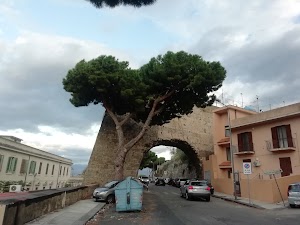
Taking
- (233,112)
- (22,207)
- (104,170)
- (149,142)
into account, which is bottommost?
(22,207)

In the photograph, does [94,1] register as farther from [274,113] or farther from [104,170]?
[104,170]

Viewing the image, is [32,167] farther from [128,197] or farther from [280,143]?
[280,143]

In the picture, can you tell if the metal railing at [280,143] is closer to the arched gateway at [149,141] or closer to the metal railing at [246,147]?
the metal railing at [246,147]

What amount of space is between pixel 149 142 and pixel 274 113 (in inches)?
589

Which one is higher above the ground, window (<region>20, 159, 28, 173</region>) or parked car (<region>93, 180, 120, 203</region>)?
window (<region>20, 159, 28, 173</region>)

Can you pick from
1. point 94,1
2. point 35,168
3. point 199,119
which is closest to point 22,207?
point 94,1

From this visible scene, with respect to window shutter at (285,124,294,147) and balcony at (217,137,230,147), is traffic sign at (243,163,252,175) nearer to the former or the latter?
window shutter at (285,124,294,147)

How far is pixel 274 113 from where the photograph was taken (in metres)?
27.9

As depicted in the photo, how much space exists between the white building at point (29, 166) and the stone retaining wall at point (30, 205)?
54.6 feet

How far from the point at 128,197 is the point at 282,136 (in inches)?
697

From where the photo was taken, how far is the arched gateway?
108 feet

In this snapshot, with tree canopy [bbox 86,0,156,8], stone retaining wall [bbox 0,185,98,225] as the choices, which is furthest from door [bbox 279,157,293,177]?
tree canopy [bbox 86,0,156,8]

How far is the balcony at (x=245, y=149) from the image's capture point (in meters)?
29.8

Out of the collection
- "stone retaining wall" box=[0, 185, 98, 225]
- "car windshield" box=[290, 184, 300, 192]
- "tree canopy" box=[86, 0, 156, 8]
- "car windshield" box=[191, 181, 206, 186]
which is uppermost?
"tree canopy" box=[86, 0, 156, 8]
